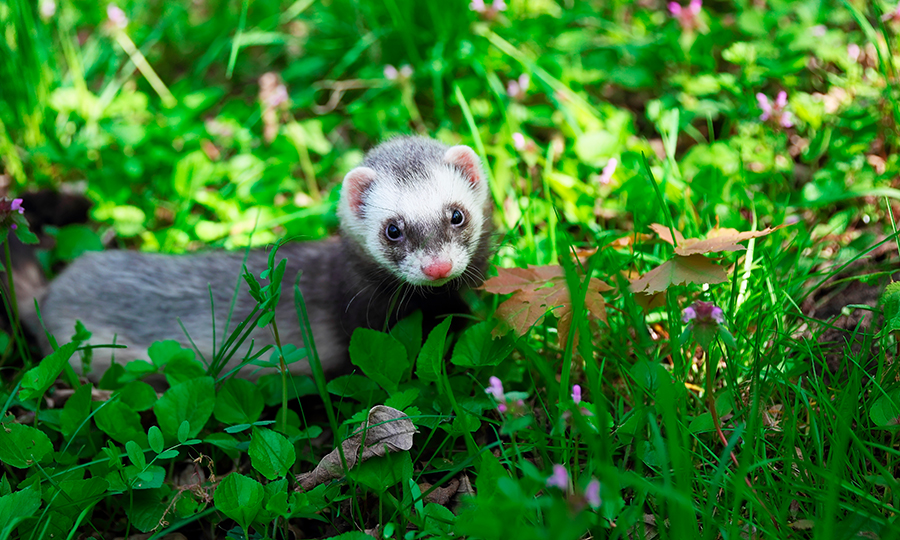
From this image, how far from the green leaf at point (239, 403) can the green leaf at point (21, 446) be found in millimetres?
645

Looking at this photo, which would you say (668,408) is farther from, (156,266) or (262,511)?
(156,266)

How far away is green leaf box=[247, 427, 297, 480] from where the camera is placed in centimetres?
235

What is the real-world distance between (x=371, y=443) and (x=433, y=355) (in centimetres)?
42

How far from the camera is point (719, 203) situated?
3.43 m

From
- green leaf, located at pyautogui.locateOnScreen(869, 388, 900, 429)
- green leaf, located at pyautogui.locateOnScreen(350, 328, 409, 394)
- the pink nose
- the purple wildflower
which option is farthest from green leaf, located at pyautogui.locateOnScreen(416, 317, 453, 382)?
the purple wildflower

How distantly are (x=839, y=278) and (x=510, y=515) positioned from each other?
2.40 metres

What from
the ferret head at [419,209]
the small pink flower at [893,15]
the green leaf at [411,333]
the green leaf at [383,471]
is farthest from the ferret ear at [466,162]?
the small pink flower at [893,15]

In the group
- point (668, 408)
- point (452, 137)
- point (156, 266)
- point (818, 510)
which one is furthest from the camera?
point (452, 137)

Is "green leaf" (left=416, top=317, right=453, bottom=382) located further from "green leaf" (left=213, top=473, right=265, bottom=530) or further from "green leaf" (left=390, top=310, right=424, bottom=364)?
"green leaf" (left=213, top=473, right=265, bottom=530)

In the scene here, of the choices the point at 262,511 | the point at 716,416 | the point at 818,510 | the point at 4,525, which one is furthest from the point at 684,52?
the point at 4,525

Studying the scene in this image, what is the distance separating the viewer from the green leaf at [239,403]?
2.69 m

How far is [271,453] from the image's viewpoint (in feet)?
7.84

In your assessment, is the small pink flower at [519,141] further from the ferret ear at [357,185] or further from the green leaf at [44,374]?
the green leaf at [44,374]

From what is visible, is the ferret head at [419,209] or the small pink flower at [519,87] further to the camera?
the small pink flower at [519,87]
